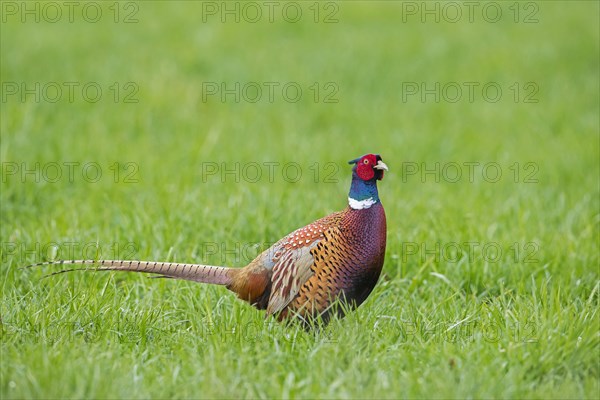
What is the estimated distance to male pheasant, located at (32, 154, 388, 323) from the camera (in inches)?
150

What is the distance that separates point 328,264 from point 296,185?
3.04m

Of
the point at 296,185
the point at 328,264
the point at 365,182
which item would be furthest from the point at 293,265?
the point at 296,185

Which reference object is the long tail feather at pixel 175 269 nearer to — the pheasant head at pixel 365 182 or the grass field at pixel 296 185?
the grass field at pixel 296 185

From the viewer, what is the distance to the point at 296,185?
686cm

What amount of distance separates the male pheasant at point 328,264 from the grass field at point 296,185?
0.14 meters

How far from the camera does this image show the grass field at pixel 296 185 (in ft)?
11.1

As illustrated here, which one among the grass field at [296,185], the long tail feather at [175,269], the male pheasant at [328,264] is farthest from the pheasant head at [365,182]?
the long tail feather at [175,269]

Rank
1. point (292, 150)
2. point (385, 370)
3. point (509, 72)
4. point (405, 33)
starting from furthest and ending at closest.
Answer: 1. point (405, 33)
2. point (509, 72)
3. point (292, 150)
4. point (385, 370)

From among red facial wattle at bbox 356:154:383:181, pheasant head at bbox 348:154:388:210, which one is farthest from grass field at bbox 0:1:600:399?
red facial wattle at bbox 356:154:383:181

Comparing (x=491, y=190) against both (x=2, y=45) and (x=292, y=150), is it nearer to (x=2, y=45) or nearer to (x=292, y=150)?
(x=292, y=150)

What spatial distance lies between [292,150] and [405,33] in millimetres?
→ 3914

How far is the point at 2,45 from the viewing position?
9.33 meters

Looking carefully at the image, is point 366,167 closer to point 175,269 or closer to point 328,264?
point 328,264

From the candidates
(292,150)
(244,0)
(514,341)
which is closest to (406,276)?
(514,341)
